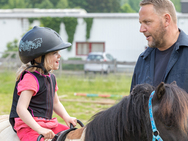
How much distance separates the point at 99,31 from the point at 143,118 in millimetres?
25306

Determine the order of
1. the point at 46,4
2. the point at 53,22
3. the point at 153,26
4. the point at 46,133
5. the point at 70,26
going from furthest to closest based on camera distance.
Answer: the point at 46,4 → the point at 53,22 → the point at 70,26 → the point at 153,26 → the point at 46,133

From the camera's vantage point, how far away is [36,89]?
7.95 ft

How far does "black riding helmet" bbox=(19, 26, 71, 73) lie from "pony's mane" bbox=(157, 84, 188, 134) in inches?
52.1

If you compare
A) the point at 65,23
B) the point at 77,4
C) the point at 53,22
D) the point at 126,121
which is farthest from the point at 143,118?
the point at 77,4

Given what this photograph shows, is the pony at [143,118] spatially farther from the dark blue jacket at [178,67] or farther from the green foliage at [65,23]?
the green foliage at [65,23]

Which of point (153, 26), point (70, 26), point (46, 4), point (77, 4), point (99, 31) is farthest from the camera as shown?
point (77, 4)

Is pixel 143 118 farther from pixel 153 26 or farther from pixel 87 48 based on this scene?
pixel 87 48

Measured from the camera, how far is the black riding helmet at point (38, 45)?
2600 mm

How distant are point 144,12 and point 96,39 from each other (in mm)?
24232

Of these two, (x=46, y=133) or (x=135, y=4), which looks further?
(x=135, y=4)

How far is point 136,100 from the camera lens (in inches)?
72.5

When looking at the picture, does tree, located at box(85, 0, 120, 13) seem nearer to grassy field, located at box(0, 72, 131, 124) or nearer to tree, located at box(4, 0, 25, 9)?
tree, located at box(4, 0, 25, 9)

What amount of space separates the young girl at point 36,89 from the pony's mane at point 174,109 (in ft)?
3.54

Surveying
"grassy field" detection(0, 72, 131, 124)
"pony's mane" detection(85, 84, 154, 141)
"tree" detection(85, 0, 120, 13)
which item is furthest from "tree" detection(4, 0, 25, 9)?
"pony's mane" detection(85, 84, 154, 141)
